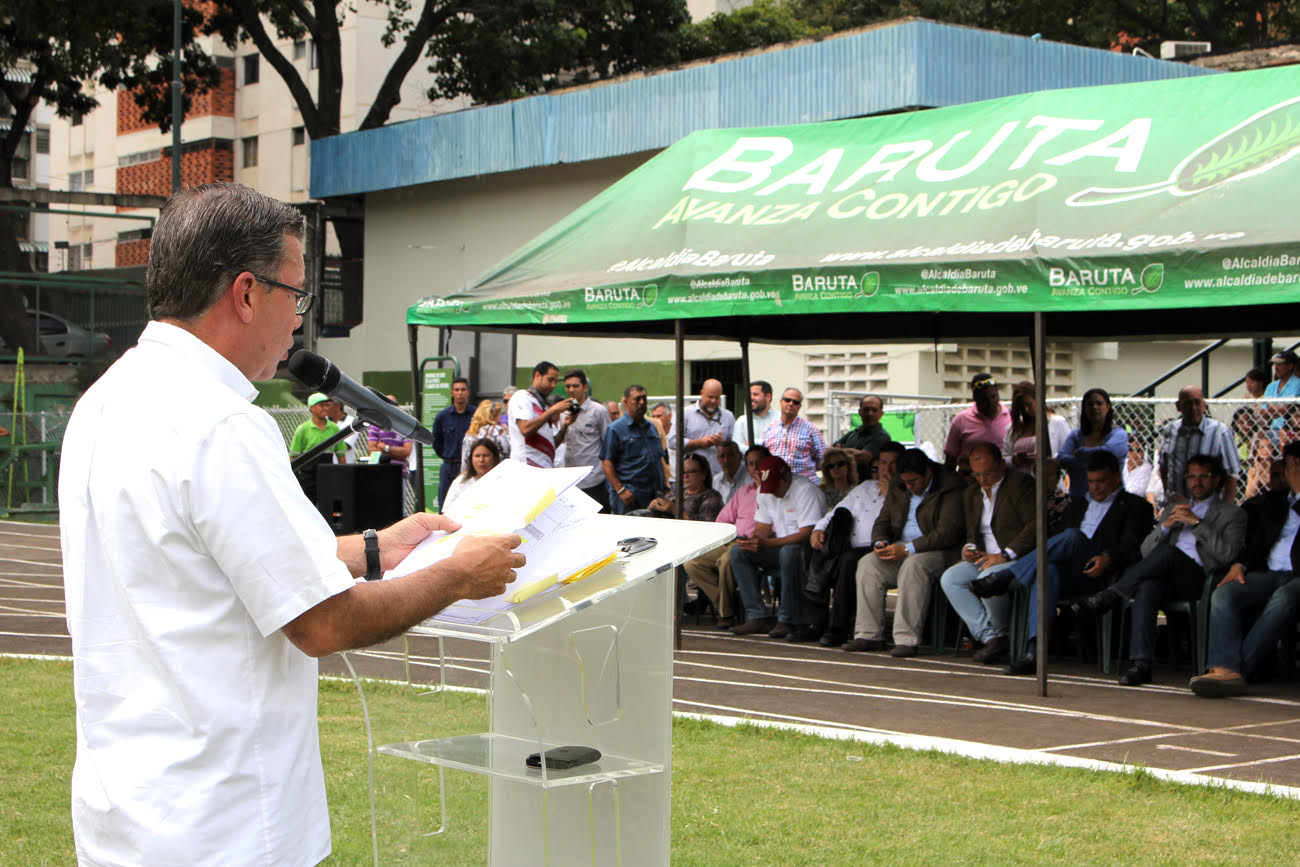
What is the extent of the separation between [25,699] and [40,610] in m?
5.10

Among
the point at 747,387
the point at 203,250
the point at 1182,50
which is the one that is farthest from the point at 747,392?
the point at 1182,50

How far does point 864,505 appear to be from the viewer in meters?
12.0

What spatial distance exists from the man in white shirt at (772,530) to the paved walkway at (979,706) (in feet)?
1.66

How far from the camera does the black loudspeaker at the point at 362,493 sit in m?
9.36

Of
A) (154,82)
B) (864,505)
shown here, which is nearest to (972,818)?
(864,505)

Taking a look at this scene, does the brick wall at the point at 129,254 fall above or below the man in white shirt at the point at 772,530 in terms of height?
above

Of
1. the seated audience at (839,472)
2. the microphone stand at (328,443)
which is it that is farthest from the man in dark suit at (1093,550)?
the microphone stand at (328,443)

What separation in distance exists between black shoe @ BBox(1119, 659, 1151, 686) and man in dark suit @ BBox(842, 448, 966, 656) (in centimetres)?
181

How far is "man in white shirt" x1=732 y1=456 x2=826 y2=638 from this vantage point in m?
12.3

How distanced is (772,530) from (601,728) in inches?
340

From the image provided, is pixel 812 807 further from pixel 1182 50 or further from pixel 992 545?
pixel 1182 50

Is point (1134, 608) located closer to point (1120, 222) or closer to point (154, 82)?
point (1120, 222)

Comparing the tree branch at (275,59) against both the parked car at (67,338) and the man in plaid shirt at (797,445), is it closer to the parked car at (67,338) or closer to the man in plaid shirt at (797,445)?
the parked car at (67,338)

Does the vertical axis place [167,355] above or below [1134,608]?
above
